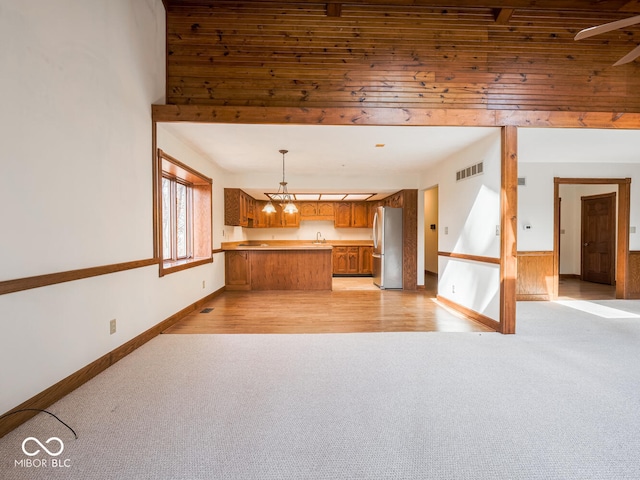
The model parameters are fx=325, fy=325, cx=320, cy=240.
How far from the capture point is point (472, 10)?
12.4ft

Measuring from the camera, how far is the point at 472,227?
439 cm

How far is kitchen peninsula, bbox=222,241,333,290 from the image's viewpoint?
21.7 ft

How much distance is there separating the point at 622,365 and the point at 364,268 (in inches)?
250

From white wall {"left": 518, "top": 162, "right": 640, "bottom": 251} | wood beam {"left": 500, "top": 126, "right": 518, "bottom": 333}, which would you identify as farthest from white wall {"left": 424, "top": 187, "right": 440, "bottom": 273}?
wood beam {"left": 500, "top": 126, "right": 518, "bottom": 333}

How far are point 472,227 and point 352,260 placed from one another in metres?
4.74

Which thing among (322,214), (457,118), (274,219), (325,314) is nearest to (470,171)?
(457,118)

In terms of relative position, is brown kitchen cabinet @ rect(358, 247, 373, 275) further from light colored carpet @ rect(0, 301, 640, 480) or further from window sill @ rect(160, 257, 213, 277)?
light colored carpet @ rect(0, 301, 640, 480)

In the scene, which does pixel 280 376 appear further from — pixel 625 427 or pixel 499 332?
pixel 499 332

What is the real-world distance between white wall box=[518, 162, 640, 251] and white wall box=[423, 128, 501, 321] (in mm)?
1441

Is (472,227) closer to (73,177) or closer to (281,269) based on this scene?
(281,269)

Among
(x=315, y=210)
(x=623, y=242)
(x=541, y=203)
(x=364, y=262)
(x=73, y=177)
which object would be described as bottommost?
(x=364, y=262)

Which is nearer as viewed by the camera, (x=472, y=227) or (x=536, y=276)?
(x=472, y=227)

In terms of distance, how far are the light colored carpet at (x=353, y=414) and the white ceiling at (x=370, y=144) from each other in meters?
2.44

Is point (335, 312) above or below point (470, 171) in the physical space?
below
